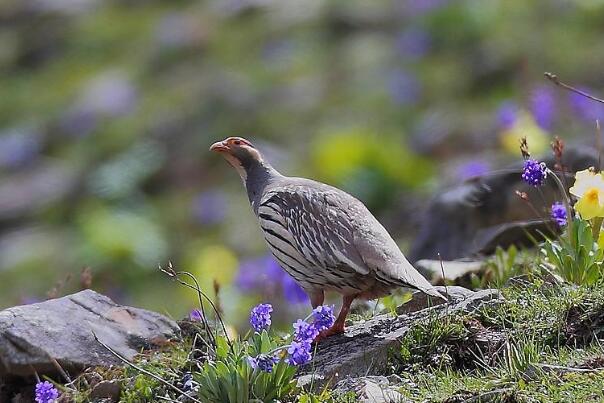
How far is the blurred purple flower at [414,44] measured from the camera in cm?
2116

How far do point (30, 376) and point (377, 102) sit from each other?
13.3m

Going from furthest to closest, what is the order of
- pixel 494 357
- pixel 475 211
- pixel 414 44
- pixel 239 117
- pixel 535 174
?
pixel 414 44 → pixel 239 117 → pixel 475 211 → pixel 535 174 → pixel 494 357

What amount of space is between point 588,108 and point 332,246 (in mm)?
7438

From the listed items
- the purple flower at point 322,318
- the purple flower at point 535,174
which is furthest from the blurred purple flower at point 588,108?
the purple flower at point 322,318

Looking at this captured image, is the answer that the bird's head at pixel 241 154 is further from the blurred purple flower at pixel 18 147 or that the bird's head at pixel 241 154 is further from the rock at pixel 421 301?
the blurred purple flower at pixel 18 147

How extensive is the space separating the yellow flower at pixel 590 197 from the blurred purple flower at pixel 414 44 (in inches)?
569

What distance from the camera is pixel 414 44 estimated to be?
70.0ft

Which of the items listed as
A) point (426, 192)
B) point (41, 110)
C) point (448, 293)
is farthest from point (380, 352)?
point (41, 110)

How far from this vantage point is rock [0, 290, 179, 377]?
6.66 meters

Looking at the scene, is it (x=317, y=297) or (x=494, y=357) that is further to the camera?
(x=317, y=297)

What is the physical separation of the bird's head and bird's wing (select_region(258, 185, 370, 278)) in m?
0.56

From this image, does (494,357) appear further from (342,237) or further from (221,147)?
(221,147)

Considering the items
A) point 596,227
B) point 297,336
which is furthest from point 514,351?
point 596,227

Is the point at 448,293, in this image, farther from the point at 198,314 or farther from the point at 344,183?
the point at 344,183
